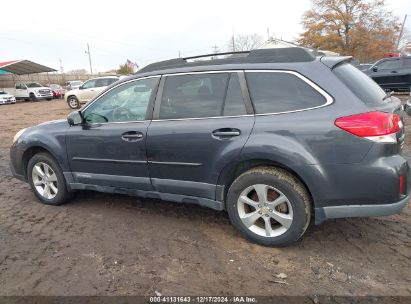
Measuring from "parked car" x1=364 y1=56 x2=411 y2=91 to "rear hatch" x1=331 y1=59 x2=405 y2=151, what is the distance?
43.4 ft

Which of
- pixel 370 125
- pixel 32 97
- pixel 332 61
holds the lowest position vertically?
pixel 32 97

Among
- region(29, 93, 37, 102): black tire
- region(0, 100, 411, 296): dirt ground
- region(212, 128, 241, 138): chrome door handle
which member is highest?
region(212, 128, 241, 138): chrome door handle

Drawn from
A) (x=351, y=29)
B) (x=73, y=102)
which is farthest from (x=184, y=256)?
(x=351, y=29)

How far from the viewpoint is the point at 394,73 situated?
50.9ft

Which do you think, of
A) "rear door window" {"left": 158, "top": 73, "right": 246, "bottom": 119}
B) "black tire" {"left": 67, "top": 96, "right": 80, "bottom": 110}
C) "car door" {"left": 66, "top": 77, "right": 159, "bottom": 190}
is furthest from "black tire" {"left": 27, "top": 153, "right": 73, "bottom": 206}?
"black tire" {"left": 67, "top": 96, "right": 80, "bottom": 110}

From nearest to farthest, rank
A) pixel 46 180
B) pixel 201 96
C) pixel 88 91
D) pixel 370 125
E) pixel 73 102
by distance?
pixel 370 125 < pixel 201 96 < pixel 46 180 < pixel 88 91 < pixel 73 102

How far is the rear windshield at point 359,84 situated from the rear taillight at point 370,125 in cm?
20

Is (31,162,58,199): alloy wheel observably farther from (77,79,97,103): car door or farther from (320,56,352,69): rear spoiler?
(77,79,97,103): car door

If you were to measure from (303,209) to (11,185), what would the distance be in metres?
4.64

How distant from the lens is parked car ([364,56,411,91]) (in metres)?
15.3

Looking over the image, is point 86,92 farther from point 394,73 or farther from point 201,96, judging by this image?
point 201,96

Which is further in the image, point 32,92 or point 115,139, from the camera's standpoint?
point 32,92

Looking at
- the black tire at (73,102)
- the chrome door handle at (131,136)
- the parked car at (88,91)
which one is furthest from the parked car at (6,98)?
the chrome door handle at (131,136)

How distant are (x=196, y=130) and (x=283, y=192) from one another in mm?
997
